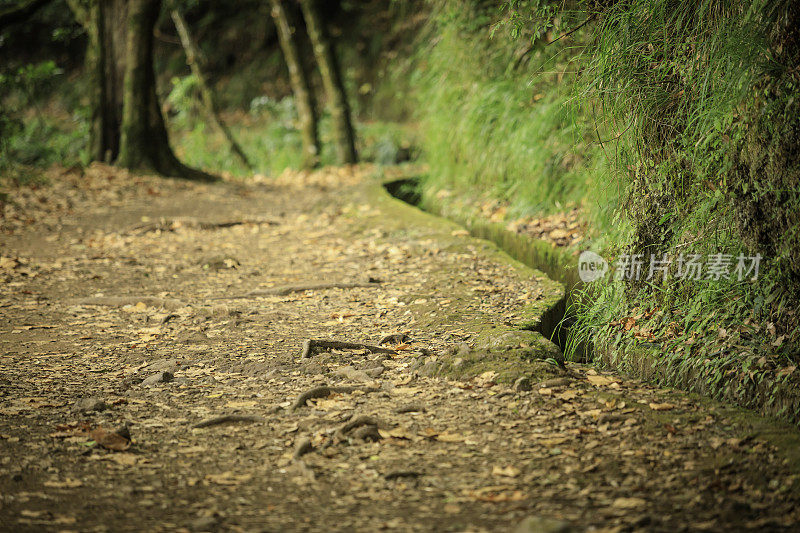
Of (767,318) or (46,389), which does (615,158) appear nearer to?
(767,318)

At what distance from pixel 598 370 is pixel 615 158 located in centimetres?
135

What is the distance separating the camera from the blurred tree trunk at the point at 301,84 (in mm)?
12852

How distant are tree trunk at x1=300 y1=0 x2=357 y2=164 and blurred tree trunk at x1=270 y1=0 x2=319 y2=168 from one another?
36cm

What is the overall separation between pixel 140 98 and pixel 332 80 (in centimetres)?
355

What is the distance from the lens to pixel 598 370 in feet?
13.9

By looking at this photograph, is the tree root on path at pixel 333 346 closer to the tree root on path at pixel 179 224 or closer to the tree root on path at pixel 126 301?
the tree root on path at pixel 126 301

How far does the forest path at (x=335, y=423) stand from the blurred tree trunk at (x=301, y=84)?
296 inches

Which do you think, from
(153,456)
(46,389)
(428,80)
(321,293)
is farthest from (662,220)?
(428,80)

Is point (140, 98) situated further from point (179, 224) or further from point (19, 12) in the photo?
point (179, 224)

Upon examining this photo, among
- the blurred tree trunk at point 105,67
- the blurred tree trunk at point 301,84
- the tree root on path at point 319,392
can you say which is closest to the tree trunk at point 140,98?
the blurred tree trunk at point 105,67

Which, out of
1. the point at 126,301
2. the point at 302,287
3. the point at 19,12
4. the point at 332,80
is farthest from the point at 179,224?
the point at 332,80

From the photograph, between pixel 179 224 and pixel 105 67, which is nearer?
pixel 179 224

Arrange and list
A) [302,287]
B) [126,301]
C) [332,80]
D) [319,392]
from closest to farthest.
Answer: [319,392]
[126,301]
[302,287]
[332,80]

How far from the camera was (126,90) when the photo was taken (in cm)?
1085
